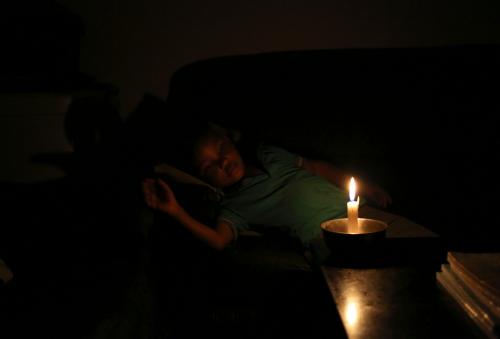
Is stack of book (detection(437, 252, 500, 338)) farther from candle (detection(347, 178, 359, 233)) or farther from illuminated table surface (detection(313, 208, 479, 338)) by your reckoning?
candle (detection(347, 178, 359, 233))

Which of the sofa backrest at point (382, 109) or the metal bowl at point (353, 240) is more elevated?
the sofa backrest at point (382, 109)

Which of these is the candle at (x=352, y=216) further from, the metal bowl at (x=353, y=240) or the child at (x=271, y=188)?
the child at (x=271, y=188)

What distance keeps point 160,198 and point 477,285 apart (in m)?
0.82

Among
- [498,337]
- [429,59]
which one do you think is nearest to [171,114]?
[429,59]

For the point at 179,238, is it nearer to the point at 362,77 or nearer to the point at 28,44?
the point at 362,77

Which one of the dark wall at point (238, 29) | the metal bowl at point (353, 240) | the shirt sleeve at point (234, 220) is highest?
the dark wall at point (238, 29)

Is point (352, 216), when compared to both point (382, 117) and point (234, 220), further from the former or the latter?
point (382, 117)

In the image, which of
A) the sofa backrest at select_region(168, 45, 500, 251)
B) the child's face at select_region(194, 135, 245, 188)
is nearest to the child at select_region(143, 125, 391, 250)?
the child's face at select_region(194, 135, 245, 188)

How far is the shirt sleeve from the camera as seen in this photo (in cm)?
142

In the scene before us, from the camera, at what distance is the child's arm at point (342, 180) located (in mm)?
1475

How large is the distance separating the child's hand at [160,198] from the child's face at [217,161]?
23 cm

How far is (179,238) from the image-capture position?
4.13 feet

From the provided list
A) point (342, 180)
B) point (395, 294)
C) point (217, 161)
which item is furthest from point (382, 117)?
point (395, 294)

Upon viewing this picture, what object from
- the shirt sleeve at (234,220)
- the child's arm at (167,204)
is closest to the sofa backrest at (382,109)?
the shirt sleeve at (234,220)
